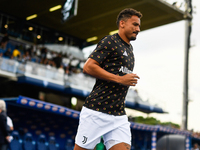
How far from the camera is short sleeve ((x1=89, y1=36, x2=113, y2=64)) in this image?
2873 millimetres

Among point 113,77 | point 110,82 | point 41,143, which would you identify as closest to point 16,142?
point 41,143

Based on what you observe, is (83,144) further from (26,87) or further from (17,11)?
(17,11)

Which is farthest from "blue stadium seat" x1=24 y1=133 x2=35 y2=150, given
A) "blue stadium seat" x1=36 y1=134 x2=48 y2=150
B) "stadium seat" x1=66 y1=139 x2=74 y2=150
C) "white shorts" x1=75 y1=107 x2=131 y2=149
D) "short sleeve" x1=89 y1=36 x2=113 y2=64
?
"short sleeve" x1=89 y1=36 x2=113 y2=64

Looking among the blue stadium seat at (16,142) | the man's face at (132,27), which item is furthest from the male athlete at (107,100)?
the blue stadium seat at (16,142)

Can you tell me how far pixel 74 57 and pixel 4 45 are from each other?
731 centimetres

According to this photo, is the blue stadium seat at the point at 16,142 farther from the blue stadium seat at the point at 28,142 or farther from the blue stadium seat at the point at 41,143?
the blue stadium seat at the point at 41,143

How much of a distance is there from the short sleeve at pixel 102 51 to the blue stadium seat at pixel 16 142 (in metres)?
13.0

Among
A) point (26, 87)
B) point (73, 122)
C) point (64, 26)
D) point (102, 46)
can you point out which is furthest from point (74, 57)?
point (102, 46)

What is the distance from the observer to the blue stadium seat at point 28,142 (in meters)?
15.6

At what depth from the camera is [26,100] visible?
1409 centimetres

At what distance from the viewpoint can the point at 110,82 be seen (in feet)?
9.43

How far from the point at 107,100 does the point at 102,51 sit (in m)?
0.47

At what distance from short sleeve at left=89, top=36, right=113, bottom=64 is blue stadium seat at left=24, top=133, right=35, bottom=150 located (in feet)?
44.9

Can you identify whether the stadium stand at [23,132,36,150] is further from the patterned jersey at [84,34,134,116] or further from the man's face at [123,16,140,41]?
the man's face at [123,16,140,41]
